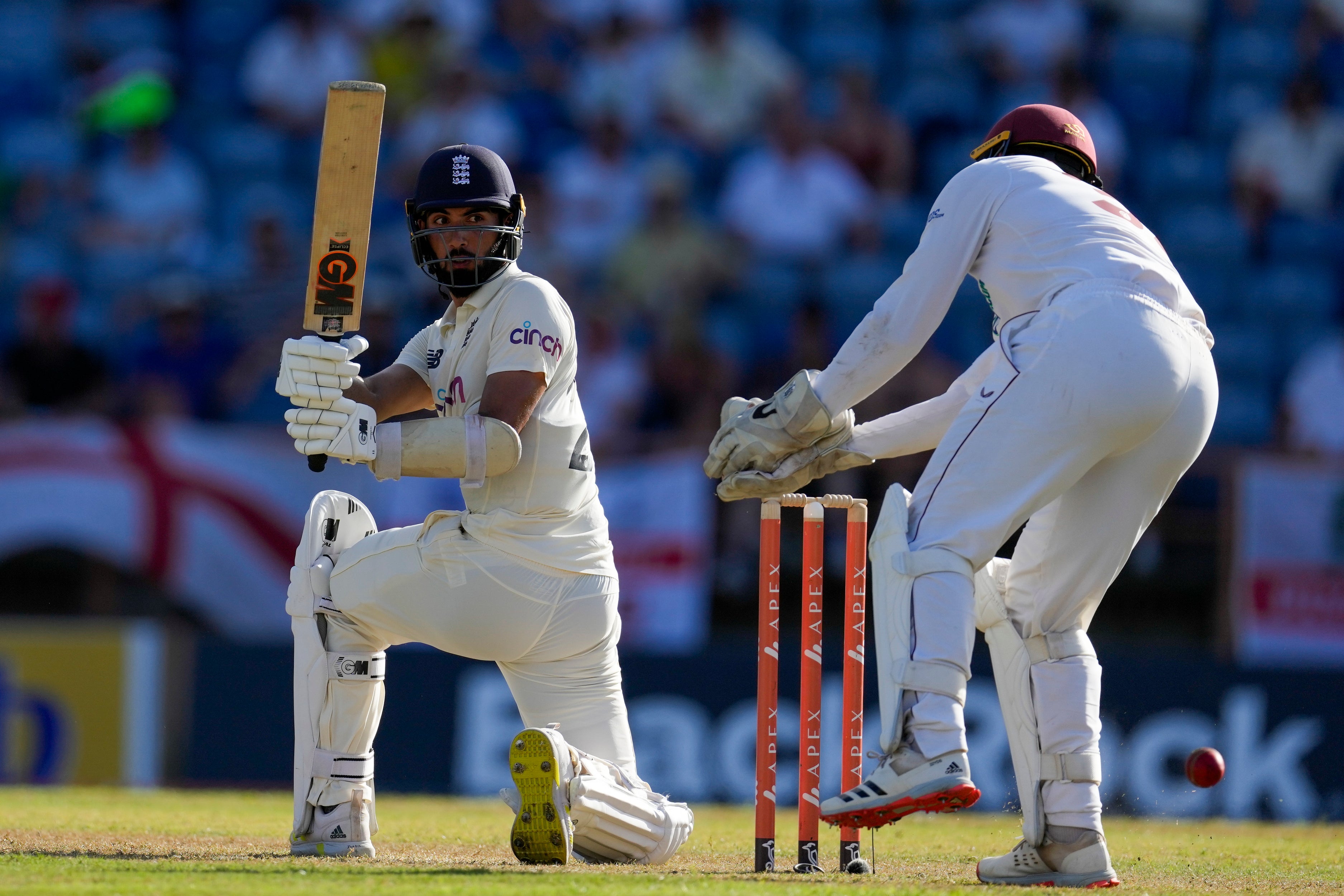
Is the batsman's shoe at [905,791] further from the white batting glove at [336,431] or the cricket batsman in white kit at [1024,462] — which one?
the white batting glove at [336,431]

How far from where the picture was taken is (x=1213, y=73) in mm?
12930

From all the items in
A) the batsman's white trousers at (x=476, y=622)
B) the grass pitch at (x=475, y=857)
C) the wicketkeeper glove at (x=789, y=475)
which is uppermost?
the wicketkeeper glove at (x=789, y=475)

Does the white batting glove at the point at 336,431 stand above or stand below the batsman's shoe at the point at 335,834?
above

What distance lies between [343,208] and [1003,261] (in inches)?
70.4

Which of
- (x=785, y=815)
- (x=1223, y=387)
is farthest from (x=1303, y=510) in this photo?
(x=785, y=815)

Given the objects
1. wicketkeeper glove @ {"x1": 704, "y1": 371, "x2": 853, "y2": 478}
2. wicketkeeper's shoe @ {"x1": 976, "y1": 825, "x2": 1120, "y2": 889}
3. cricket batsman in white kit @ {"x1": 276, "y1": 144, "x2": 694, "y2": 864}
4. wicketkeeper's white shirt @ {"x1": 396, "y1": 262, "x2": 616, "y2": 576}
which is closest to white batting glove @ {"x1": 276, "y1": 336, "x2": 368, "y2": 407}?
cricket batsman in white kit @ {"x1": 276, "y1": 144, "x2": 694, "y2": 864}

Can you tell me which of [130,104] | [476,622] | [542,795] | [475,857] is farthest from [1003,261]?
[130,104]

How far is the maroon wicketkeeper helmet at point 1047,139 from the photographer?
14.9 feet

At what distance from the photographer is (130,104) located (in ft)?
38.9

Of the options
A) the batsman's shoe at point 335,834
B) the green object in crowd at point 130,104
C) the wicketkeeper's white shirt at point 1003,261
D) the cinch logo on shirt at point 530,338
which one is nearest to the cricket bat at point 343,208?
the cinch logo on shirt at point 530,338

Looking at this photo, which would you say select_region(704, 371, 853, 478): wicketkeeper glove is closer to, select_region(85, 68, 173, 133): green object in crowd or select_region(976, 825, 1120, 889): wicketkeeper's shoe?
select_region(976, 825, 1120, 889): wicketkeeper's shoe

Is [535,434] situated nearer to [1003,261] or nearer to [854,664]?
[854,664]

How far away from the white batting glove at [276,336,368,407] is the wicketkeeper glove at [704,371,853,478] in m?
0.97

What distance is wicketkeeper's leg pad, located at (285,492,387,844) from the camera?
15.2 feet
